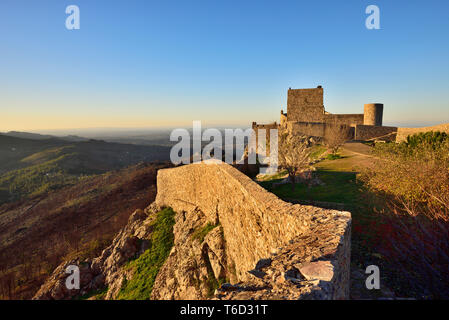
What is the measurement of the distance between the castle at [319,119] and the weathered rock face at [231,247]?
18972 millimetres

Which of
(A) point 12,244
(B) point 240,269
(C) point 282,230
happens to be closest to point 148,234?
(B) point 240,269

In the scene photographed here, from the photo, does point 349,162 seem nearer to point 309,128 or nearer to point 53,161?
point 309,128

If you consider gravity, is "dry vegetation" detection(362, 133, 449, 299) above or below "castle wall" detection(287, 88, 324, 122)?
below

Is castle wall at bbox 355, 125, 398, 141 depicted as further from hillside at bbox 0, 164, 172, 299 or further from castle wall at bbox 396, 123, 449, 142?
hillside at bbox 0, 164, 172, 299

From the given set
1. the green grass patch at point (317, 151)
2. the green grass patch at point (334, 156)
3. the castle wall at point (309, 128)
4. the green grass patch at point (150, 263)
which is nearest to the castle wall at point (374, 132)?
the castle wall at point (309, 128)

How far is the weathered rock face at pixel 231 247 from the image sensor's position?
3359 millimetres

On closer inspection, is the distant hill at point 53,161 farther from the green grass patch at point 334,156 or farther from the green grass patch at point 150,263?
the green grass patch at point 334,156

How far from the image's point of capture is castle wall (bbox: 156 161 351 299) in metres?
3.59

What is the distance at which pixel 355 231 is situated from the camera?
26.8 feet

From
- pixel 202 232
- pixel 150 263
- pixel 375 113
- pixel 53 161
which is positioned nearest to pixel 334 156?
pixel 375 113

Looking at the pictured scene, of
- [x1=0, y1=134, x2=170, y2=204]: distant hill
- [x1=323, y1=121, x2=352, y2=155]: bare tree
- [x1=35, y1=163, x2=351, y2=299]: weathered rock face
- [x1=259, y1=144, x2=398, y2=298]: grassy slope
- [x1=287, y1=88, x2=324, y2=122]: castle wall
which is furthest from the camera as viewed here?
[x1=0, y1=134, x2=170, y2=204]: distant hill

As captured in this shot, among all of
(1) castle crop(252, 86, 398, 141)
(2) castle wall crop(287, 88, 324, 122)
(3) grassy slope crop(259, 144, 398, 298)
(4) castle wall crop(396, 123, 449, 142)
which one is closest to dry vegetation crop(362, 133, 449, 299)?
(3) grassy slope crop(259, 144, 398, 298)

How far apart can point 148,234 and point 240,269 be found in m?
11.8
